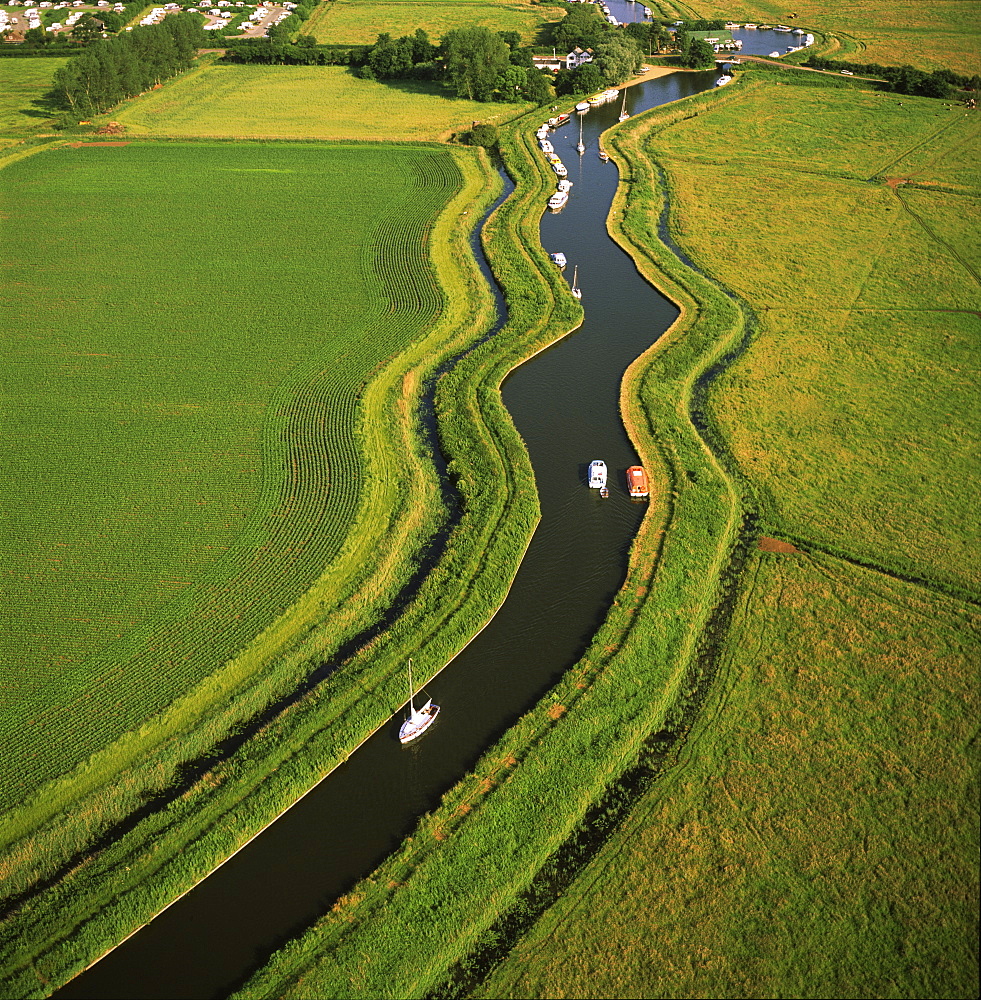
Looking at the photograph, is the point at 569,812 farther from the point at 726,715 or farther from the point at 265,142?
the point at 265,142

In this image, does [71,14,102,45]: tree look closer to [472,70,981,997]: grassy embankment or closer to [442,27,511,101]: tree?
[442,27,511,101]: tree

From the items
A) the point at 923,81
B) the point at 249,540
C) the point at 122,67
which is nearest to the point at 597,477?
the point at 249,540

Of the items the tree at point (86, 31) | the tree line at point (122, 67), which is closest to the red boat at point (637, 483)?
the tree line at point (122, 67)

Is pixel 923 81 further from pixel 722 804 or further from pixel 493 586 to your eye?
pixel 722 804

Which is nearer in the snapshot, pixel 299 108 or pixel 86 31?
pixel 299 108

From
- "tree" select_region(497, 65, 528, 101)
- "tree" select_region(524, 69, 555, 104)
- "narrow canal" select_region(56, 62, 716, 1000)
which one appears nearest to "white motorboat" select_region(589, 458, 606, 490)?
"narrow canal" select_region(56, 62, 716, 1000)

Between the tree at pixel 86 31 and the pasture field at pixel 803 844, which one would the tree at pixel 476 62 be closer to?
the tree at pixel 86 31

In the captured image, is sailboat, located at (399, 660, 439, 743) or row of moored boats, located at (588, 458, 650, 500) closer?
sailboat, located at (399, 660, 439, 743)

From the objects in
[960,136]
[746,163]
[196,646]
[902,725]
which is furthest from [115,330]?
[960,136]
